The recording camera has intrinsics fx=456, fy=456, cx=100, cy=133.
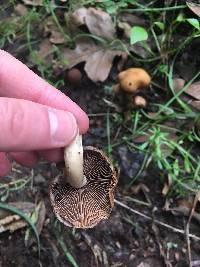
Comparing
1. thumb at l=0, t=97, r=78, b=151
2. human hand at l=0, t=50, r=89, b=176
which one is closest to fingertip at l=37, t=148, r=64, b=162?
human hand at l=0, t=50, r=89, b=176

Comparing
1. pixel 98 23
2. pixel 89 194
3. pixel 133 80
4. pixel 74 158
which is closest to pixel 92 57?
pixel 98 23

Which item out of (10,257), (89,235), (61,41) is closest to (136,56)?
(61,41)

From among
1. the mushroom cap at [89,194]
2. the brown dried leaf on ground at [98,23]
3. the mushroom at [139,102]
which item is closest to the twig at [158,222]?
the mushroom cap at [89,194]

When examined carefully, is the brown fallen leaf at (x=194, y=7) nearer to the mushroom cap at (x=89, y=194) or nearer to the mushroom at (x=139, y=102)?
the mushroom at (x=139, y=102)

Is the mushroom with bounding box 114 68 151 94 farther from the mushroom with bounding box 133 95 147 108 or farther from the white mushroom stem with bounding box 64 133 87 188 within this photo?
the white mushroom stem with bounding box 64 133 87 188

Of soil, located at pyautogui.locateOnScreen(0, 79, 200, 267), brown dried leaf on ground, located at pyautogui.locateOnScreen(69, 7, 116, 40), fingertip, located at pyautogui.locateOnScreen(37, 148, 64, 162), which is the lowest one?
soil, located at pyautogui.locateOnScreen(0, 79, 200, 267)

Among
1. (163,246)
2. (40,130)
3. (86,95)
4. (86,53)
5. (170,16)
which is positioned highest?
(40,130)

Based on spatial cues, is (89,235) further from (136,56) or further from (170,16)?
(170,16)
